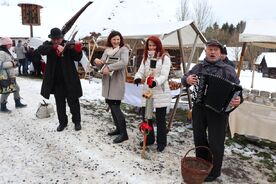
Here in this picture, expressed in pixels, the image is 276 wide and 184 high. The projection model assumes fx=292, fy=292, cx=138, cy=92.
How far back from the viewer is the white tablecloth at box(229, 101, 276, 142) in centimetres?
503

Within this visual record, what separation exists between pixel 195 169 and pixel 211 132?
0.48m

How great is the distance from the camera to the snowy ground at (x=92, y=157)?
363 centimetres

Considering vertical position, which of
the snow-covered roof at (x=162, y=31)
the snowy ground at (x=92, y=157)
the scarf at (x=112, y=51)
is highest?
the snow-covered roof at (x=162, y=31)

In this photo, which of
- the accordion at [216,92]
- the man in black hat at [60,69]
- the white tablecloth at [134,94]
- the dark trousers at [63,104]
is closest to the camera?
the accordion at [216,92]

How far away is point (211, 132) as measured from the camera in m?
3.49

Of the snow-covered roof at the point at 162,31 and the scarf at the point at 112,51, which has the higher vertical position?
the snow-covered roof at the point at 162,31

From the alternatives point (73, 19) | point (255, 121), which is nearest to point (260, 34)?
point (255, 121)

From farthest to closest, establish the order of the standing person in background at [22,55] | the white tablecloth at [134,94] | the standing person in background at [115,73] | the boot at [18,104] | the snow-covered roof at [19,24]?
1. the snow-covered roof at [19,24]
2. the standing person in background at [22,55]
3. the boot at [18,104]
4. the white tablecloth at [134,94]
5. the standing person in background at [115,73]

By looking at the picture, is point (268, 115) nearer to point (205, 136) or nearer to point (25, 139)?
point (205, 136)

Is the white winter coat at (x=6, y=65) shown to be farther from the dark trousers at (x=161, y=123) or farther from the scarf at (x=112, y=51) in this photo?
the dark trousers at (x=161, y=123)

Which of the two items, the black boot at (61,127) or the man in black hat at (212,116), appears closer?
the man in black hat at (212,116)

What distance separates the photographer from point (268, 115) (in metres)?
5.07

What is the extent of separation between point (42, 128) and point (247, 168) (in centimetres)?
350

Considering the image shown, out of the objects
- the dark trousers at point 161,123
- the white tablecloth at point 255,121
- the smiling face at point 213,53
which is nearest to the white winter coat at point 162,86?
the dark trousers at point 161,123
